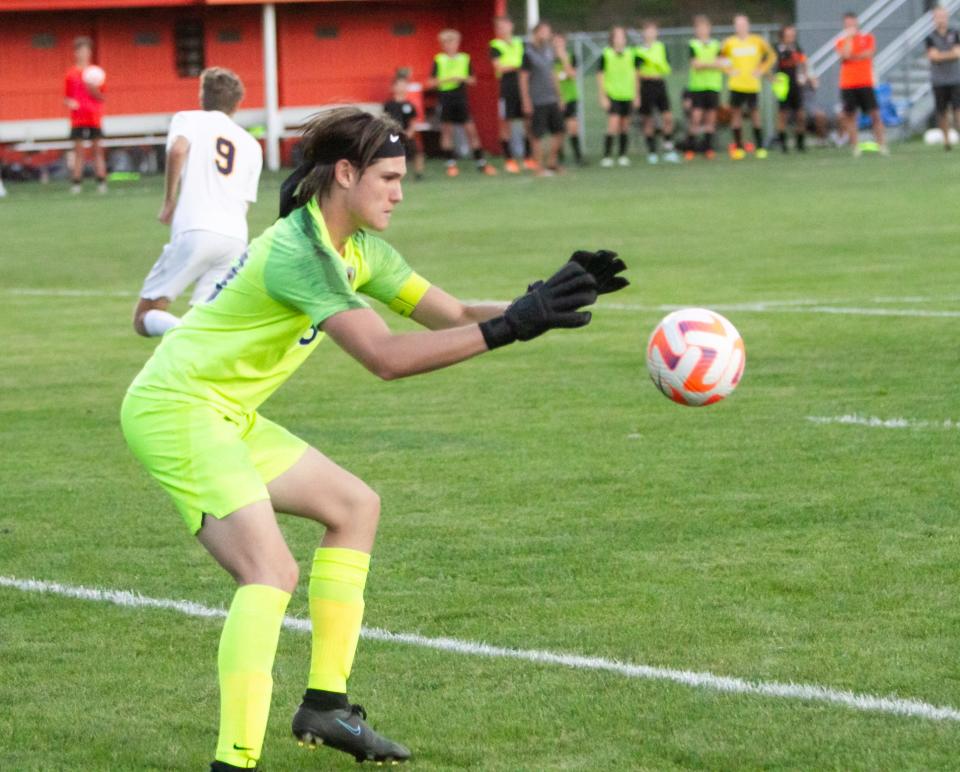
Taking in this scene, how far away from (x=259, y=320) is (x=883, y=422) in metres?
5.31

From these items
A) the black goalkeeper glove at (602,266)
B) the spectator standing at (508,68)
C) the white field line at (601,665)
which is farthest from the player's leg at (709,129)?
the black goalkeeper glove at (602,266)

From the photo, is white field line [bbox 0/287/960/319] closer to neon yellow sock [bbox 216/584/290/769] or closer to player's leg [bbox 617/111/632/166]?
neon yellow sock [bbox 216/584/290/769]

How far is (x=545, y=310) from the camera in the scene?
14.3 feet

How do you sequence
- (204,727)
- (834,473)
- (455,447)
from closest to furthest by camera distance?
1. (204,727)
2. (834,473)
3. (455,447)

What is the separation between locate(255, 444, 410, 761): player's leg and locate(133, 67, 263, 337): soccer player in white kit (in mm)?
7220

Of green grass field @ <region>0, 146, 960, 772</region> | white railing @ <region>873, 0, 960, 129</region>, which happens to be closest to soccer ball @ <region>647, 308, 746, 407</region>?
green grass field @ <region>0, 146, 960, 772</region>

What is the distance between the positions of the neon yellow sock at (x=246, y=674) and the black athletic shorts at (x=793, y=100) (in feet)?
99.5

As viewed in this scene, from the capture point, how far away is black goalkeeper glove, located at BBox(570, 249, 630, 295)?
455 centimetres

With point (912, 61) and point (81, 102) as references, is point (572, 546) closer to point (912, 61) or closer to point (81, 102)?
point (81, 102)

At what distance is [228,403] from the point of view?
15.4ft

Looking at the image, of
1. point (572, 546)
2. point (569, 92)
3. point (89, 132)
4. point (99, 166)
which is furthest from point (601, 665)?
point (569, 92)

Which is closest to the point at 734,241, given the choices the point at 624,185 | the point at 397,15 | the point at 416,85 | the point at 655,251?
the point at 655,251

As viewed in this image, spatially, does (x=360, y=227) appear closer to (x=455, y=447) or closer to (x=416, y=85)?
(x=455, y=447)

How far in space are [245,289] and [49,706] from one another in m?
1.51
